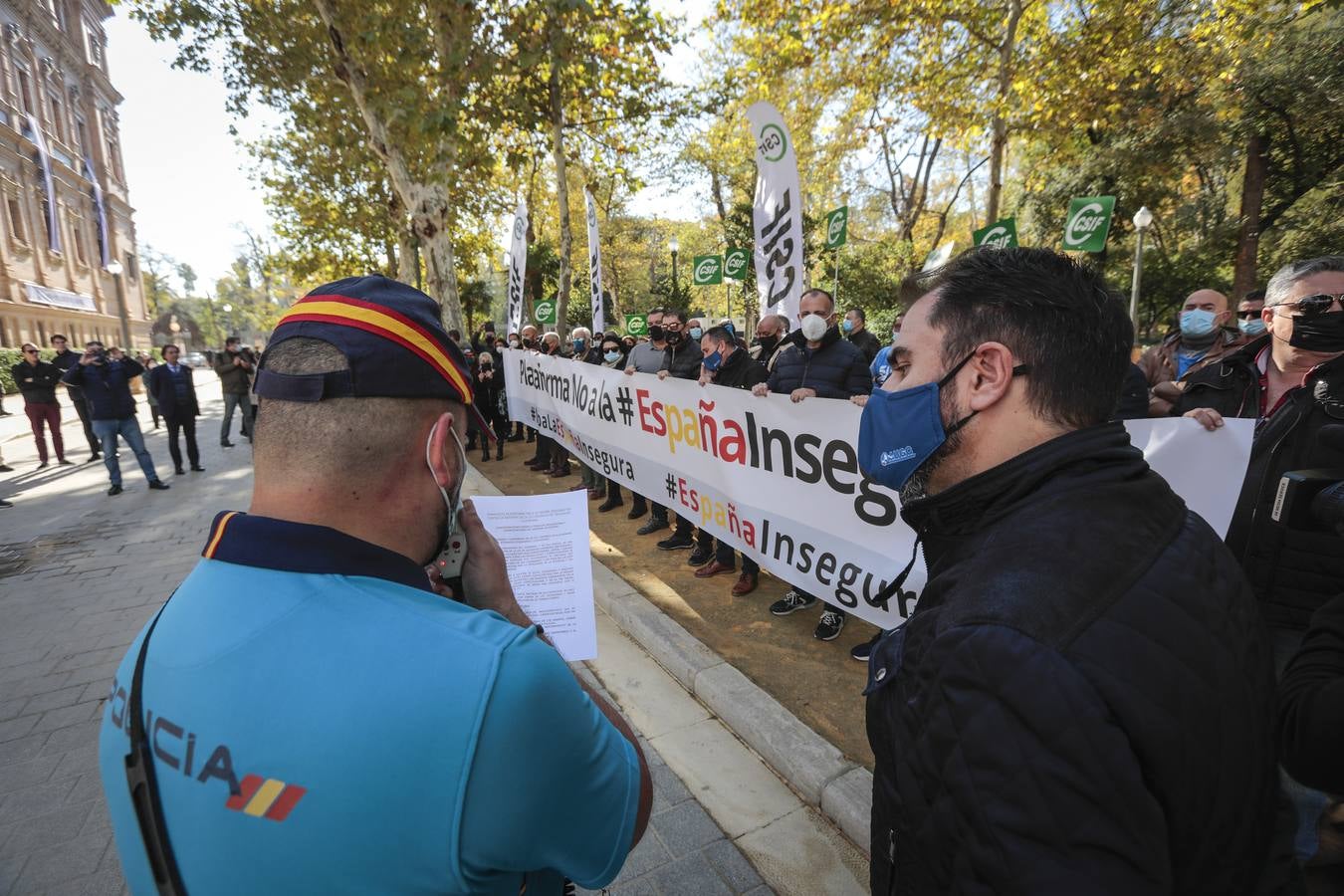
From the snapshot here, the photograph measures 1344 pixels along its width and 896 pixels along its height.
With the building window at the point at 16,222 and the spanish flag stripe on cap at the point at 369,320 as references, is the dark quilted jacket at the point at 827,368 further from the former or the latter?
the building window at the point at 16,222

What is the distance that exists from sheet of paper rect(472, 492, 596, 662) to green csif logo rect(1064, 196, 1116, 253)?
37.3 feet

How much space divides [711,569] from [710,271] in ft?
40.6

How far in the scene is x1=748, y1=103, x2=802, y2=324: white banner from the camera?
19.9 feet

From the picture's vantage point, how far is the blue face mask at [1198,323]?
4128 millimetres

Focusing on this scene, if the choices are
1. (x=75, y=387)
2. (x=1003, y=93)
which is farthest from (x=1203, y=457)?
(x=75, y=387)

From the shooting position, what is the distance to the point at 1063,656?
82 centimetres

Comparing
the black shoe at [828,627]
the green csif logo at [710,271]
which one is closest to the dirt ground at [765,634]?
the black shoe at [828,627]

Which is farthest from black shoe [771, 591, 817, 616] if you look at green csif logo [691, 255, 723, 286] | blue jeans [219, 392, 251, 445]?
green csif logo [691, 255, 723, 286]

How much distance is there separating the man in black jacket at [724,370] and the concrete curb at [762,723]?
96 cm

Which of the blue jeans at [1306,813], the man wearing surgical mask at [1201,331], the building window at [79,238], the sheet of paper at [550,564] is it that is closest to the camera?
the sheet of paper at [550,564]

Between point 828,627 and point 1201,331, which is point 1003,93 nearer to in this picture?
point 1201,331

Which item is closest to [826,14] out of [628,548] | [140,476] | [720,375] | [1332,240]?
[720,375]

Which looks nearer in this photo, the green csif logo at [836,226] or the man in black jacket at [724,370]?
the man in black jacket at [724,370]

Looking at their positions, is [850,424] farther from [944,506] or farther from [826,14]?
[826,14]
